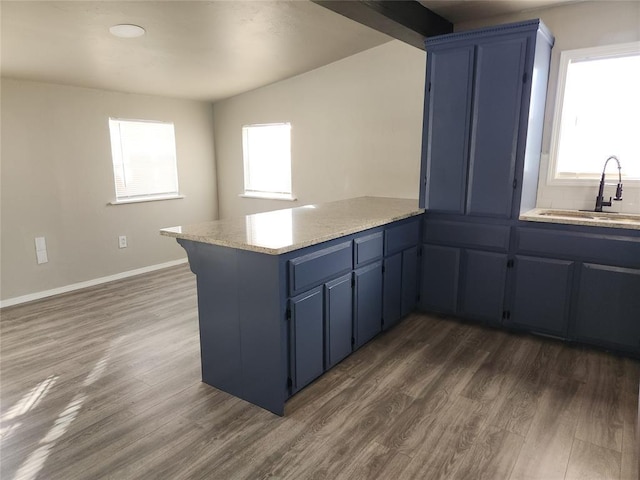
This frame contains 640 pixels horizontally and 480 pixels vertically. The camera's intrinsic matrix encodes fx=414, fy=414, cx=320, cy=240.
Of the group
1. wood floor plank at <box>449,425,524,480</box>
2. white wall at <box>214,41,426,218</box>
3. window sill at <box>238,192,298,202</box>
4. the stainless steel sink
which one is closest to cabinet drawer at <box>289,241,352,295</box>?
wood floor plank at <box>449,425,524,480</box>

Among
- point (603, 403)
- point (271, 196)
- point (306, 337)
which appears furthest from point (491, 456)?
point (271, 196)

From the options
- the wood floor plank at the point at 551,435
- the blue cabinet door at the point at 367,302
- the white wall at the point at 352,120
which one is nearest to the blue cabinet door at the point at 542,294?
the wood floor plank at the point at 551,435

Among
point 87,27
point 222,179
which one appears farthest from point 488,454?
point 222,179

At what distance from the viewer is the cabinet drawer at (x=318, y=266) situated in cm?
214

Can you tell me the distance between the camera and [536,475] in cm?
177

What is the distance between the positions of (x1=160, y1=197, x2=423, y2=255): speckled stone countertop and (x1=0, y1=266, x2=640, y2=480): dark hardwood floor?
2.98 ft

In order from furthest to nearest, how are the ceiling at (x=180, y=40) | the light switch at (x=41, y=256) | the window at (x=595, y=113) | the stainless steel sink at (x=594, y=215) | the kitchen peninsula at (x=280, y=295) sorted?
1. the light switch at (x=41, y=256)
2. the window at (x=595, y=113)
3. the stainless steel sink at (x=594, y=215)
4. the ceiling at (x=180, y=40)
5. the kitchen peninsula at (x=280, y=295)

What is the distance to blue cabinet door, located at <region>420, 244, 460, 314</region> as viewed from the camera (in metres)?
3.36

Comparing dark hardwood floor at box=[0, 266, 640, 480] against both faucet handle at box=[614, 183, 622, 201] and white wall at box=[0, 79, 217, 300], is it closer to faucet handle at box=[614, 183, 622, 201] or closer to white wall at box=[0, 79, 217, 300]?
white wall at box=[0, 79, 217, 300]

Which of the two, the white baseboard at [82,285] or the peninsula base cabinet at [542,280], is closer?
the peninsula base cabinet at [542,280]

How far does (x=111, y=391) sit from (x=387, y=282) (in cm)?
192

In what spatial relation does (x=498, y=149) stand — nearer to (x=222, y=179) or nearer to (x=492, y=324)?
(x=492, y=324)

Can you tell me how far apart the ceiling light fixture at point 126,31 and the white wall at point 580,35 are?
2706mm

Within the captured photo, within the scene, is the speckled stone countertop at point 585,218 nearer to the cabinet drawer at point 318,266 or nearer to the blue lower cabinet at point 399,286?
the blue lower cabinet at point 399,286
